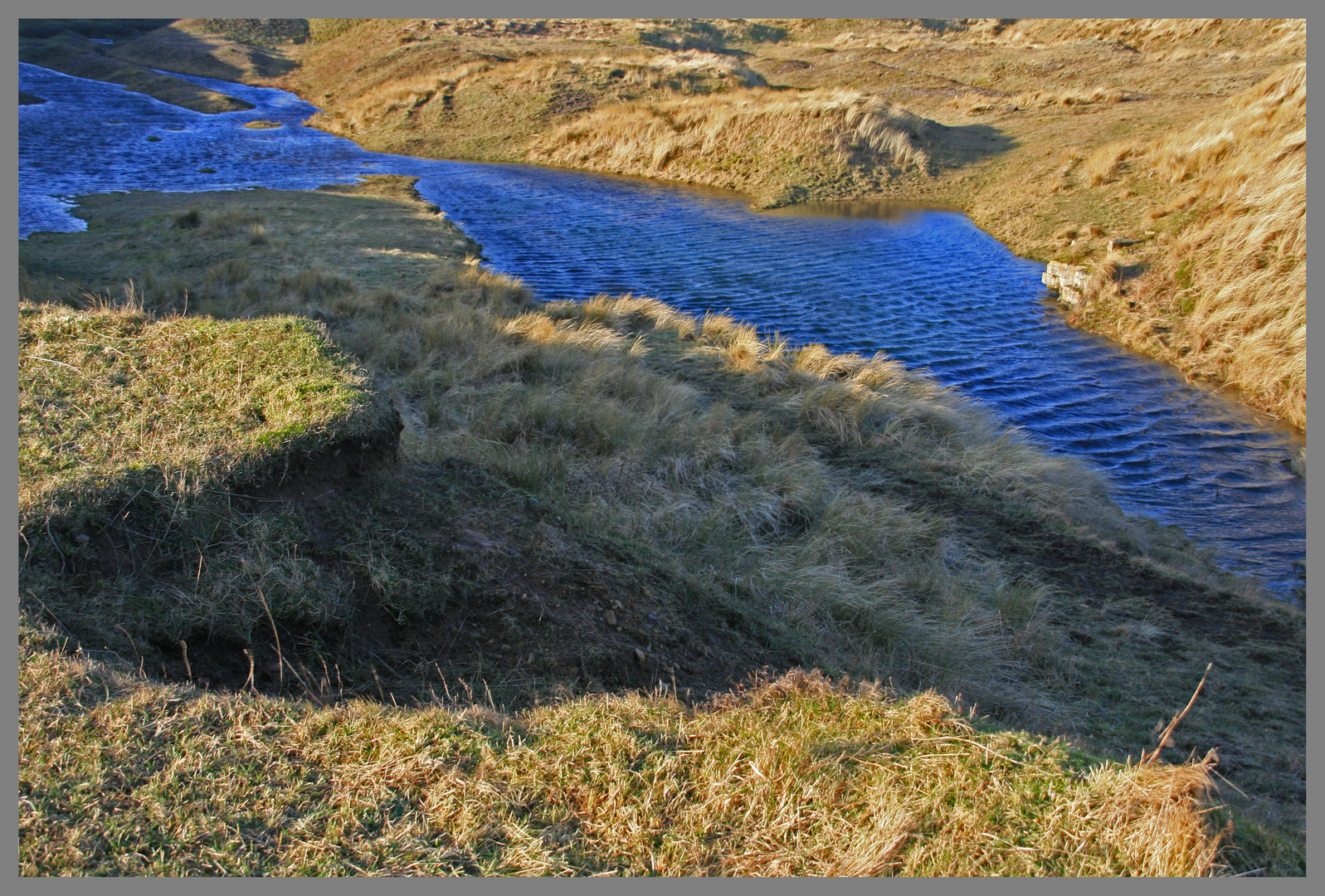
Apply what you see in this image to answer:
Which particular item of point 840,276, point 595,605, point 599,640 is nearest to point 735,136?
point 840,276

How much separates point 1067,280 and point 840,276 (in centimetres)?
408

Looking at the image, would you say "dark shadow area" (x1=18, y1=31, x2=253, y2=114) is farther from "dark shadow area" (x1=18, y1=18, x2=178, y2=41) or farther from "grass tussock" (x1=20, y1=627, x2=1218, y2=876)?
"grass tussock" (x1=20, y1=627, x2=1218, y2=876)

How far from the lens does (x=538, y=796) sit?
2740 millimetres

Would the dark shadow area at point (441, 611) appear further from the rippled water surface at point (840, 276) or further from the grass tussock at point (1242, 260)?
the grass tussock at point (1242, 260)

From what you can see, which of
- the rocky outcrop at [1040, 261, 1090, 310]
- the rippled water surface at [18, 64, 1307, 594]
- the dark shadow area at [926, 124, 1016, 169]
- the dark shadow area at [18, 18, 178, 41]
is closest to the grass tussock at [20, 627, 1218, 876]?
the rippled water surface at [18, 64, 1307, 594]

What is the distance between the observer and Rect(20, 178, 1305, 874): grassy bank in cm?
258

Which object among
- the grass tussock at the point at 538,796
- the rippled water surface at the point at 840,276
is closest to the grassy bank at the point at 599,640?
the grass tussock at the point at 538,796

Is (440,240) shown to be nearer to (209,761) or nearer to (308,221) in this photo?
(308,221)

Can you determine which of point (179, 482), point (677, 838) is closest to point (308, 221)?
point (179, 482)

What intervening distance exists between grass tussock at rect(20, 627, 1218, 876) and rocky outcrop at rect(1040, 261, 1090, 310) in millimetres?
13354

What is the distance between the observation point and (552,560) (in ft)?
15.0

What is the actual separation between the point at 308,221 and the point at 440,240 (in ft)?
9.97

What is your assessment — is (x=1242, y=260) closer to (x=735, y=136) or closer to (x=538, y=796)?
(x=538, y=796)

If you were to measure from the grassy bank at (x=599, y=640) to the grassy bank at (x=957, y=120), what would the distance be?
6.58 metres
